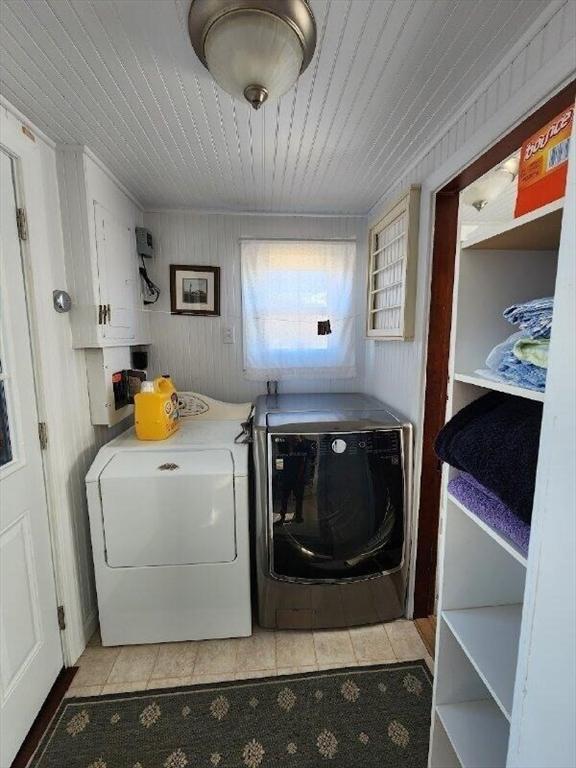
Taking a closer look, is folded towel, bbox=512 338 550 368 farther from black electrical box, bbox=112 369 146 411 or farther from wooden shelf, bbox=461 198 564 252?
black electrical box, bbox=112 369 146 411

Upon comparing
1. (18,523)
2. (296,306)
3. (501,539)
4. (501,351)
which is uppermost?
(296,306)

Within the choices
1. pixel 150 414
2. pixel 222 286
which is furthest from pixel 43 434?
pixel 222 286

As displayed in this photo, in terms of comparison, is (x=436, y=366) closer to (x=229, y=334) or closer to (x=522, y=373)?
(x=522, y=373)

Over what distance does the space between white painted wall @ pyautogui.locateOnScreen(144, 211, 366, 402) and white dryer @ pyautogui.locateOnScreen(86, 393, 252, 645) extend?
825mm

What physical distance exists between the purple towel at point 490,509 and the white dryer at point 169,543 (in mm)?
988

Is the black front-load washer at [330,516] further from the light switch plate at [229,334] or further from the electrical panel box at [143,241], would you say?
the electrical panel box at [143,241]

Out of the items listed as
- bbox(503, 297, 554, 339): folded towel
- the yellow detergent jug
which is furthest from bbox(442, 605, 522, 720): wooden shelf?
the yellow detergent jug

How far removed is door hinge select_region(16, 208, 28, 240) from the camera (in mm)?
1353

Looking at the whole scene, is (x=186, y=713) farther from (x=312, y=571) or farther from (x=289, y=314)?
(x=289, y=314)

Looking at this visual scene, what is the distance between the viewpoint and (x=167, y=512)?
5.38 ft

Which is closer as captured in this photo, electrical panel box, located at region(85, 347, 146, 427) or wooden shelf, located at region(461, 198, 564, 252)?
wooden shelf, located at region(461, 198, 564, 252)

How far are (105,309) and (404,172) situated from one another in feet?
5.55

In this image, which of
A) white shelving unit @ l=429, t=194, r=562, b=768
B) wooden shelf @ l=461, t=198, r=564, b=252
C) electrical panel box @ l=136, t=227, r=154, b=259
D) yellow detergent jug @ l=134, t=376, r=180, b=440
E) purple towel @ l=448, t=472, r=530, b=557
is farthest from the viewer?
electrical panel box @ l=136, t=227, r=154, b=259

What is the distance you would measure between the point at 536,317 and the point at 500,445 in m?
0.29
